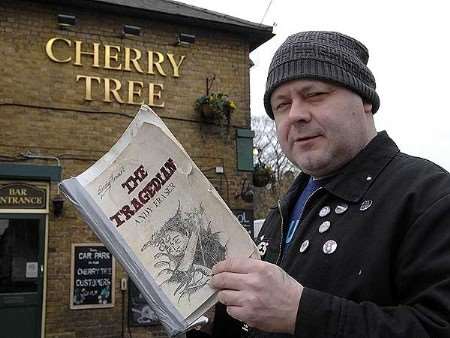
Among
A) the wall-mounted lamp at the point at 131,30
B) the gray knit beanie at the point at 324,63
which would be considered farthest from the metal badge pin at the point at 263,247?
the wall-mounted lamp at the point at 131,30

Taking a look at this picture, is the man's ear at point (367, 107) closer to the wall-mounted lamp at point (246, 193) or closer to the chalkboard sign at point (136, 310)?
the chalkboard sign at point (136, 310)

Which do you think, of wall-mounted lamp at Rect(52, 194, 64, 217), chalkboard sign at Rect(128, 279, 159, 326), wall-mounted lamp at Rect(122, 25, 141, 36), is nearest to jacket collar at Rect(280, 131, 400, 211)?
wall-mounted lamp at Rect(52, 194, 64, 217)

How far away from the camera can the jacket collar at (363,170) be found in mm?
1362

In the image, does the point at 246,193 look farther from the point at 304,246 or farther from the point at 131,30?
the point at 304,246

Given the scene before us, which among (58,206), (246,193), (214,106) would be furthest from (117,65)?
(246,193)

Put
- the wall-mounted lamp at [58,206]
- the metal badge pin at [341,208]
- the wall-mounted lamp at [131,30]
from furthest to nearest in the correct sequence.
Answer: the wall-mounted lamp at [131,30]
the wall-mounted lamp at [58,206]
the metal badge pin at [341,208]

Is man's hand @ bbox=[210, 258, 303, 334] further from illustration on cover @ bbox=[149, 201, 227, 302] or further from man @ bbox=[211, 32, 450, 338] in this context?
illustration on cover @ bbox=[149, 201, 227, 302]

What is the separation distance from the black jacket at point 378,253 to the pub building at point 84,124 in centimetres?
695

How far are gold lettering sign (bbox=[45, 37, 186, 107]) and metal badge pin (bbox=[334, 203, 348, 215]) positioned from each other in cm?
744

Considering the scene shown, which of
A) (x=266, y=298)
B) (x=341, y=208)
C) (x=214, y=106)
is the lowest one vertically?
(x=266, y=298)

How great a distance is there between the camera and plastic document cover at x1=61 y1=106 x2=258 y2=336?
124cm

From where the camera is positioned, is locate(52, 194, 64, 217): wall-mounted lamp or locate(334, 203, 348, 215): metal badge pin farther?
locate(52, 194, 64, 217): wall-mounted lamp

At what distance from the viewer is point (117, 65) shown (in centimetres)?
860

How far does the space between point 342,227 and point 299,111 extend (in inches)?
13.7
